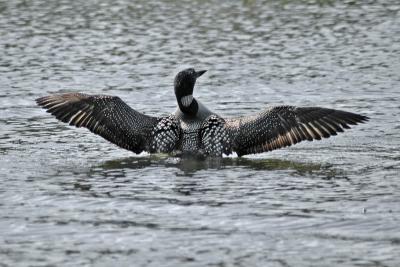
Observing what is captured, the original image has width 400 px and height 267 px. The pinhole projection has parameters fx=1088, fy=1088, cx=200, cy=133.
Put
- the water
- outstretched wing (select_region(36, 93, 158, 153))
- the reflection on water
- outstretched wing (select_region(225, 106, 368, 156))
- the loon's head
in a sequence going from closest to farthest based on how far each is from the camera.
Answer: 1. the water
2. the reflection on water
3. outstretched wing (select_region(225, 106, 368, 156))
4. the loon's head
5. outstretched wing (select_region(36, 93, 158, 153))

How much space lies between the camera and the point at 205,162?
10.5 m

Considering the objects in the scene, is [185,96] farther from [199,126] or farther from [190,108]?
[199,126]

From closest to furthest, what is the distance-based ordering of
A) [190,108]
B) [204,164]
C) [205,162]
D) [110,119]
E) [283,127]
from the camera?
1. [204,164]
2. [205,162]
3. [283,127]
4. [190,108]
5. [110,119]

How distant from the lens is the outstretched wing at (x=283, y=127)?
34.8ft

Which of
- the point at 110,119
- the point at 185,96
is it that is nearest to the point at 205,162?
the point at 185,96

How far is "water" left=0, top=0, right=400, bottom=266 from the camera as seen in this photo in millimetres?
7465

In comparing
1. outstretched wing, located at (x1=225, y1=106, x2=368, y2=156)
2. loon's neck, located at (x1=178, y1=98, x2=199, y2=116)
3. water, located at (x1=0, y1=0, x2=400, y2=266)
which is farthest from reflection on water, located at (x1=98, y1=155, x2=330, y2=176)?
loon's neck, located at (x1=178, y1=98, x2=199, y2=116)

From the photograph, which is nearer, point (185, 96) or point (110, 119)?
point (185, 96)

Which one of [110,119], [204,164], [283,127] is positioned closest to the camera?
[204,164]

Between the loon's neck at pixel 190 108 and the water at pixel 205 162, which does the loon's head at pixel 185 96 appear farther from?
the water at pixel 205 162

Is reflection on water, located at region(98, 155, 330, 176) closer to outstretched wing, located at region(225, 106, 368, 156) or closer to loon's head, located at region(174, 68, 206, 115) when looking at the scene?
outstretched wing, located at region(225, 106, 368, 156)

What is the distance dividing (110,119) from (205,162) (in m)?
1.17

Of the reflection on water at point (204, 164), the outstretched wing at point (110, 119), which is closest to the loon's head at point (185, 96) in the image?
the outstretched wing at point (110, 119)

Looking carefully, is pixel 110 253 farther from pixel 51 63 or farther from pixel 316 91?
pixel 51 63
